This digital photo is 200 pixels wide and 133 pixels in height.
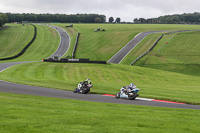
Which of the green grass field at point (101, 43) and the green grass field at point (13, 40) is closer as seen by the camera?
the green grass field at point (101, 43)

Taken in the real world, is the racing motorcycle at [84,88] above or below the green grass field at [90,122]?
below

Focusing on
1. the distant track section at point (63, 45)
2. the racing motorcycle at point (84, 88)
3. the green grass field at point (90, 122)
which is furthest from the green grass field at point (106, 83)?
the distant track section at point (63, 45)

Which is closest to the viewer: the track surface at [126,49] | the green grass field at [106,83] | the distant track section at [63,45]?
the green grass field at [106,83]

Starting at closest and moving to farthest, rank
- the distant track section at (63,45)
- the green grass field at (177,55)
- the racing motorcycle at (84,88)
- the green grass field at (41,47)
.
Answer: the racing motorcycle at (84,88) < the green grass field at (177,55) < the green grass field at (41,47) < the distant track section at (63,45)

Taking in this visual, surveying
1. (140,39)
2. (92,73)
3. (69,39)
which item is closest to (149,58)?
(140,39)

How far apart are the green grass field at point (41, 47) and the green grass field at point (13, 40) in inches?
54.5

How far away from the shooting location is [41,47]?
100 meters

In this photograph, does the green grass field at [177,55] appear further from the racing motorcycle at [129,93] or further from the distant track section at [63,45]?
the racing motorcycle at [129,93]

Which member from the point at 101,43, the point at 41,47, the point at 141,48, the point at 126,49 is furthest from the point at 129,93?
the point at 41,47

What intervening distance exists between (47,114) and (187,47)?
259ft

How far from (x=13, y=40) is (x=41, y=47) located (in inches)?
673

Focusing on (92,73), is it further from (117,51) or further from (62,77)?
(117,51)

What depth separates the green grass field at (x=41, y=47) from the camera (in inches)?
3408

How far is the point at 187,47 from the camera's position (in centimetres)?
8544
